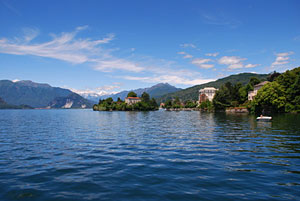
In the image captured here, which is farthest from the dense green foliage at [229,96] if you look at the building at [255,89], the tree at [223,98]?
the building at [255,89]

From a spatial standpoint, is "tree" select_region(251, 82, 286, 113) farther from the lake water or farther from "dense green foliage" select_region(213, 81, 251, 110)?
the lake water

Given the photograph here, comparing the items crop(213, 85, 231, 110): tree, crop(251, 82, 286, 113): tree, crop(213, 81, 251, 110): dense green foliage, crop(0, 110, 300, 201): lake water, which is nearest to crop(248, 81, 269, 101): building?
crop(213, 81, 251, 110): dense green foliage

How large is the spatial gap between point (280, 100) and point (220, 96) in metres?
59.4

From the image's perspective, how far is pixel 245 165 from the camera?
1627cm

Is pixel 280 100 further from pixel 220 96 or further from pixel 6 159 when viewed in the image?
pixel 6 159

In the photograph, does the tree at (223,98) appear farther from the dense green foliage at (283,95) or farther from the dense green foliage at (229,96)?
the dense green foliage at (283,95)

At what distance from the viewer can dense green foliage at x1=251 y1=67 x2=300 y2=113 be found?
3716 inches

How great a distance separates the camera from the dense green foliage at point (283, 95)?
9438cm

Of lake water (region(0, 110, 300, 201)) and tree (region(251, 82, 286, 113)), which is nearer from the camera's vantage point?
lake water (region(0, 110, 300, 201))

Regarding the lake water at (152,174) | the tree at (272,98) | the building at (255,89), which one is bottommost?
the lake water at (152,174)

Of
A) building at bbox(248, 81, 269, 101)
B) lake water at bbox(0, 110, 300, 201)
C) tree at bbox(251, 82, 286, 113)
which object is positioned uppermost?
building at bbox(248, 81, 269, 101)

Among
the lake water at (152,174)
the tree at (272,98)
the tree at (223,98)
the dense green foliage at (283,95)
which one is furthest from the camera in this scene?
the tree at (223,98)

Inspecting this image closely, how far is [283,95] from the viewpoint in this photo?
9888 cm

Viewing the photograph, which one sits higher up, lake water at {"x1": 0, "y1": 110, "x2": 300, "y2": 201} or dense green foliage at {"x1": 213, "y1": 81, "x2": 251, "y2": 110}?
dense green foliage at {"x1": 213, "y1": 81, "x2": 251, "y2": 110}
